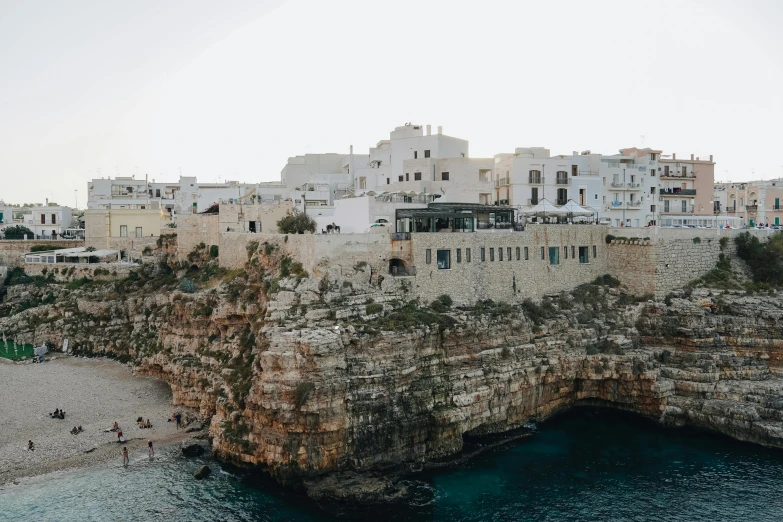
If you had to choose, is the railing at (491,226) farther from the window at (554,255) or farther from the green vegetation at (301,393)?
the green vegetation at (301,393)

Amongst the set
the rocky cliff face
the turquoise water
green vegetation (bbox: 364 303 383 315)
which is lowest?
the turquoise water

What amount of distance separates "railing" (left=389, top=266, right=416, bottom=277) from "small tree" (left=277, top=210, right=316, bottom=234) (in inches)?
328

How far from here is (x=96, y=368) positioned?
42.0 metres

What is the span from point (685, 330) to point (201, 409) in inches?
1017

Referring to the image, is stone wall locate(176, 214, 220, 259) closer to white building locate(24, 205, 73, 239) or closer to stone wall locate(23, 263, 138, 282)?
stone wall locate(23, 263, 138, 282)

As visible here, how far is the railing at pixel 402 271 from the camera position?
33.5 meters

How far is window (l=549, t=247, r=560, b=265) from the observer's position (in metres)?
38.9

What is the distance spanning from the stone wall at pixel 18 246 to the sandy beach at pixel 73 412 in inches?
725

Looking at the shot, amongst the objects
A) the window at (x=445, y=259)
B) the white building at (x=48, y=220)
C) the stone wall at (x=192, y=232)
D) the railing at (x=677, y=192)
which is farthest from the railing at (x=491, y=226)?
the white building at (x=48, y=220)

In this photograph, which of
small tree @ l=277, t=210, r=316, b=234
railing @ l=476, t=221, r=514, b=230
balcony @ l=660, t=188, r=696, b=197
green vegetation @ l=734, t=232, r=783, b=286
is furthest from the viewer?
balcony @ l=660, t=188, r=696, b=197

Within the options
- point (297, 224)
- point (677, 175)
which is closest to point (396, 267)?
point (297, 224)

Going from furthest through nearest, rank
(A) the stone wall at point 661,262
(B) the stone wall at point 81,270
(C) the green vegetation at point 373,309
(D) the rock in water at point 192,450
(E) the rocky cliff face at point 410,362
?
1. (B) the stone wall at point 81,270
2. (A) the stone wall at point 661,262
3. (C) the green vegetation at point 373,309
4. (D) the rock in water at point 192,450
5. (E) the rocky cliff face at point 410,362

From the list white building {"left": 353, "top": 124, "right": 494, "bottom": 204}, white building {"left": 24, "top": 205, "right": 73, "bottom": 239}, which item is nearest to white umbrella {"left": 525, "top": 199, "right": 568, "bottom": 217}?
white building {"left": 353, "top": 124, "right": 494, "bottom": 204}

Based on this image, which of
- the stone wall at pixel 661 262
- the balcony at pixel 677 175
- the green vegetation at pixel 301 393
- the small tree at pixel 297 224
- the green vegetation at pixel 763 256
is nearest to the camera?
the green vegetation at pixel 301 393
